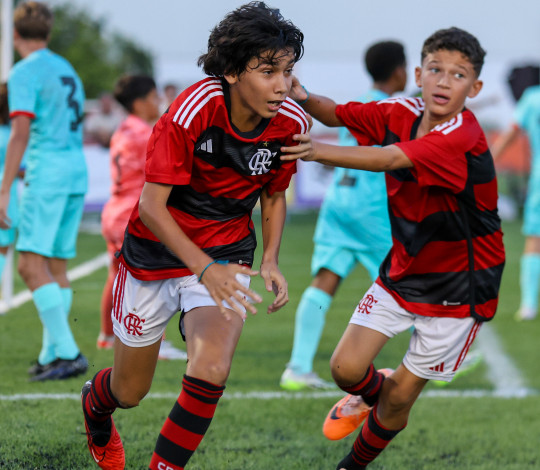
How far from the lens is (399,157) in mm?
3436

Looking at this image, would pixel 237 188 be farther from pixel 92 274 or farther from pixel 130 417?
pixel 92 274

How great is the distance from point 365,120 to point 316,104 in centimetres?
24

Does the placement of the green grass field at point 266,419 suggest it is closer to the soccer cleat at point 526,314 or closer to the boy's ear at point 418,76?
the soccer cleat at point 526,314

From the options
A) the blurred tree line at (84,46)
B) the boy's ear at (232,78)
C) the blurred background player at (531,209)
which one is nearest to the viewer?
the boy's ear at (232,78)

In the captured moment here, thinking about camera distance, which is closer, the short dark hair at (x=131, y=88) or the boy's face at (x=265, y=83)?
the boy's face at (x=265, y=83)

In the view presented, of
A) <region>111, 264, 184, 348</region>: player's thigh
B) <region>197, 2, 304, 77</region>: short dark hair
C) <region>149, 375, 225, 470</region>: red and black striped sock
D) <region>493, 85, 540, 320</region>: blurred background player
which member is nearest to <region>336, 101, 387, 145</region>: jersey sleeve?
<region>197, 2, 304, 77</region>: short dark hair

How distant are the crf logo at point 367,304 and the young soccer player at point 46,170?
2.34 m

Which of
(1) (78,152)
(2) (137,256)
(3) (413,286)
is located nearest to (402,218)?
(3) (413,286)

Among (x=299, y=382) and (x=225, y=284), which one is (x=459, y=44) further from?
(x=299, y=382)

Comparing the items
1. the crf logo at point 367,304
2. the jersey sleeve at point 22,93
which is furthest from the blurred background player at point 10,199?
the crf logo at point 367,304

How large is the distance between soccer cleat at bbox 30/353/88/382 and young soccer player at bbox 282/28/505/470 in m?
2.22

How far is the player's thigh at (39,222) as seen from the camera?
5.54 meters

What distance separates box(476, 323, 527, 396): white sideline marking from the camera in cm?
574

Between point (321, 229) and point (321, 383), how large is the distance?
3.31 ft
